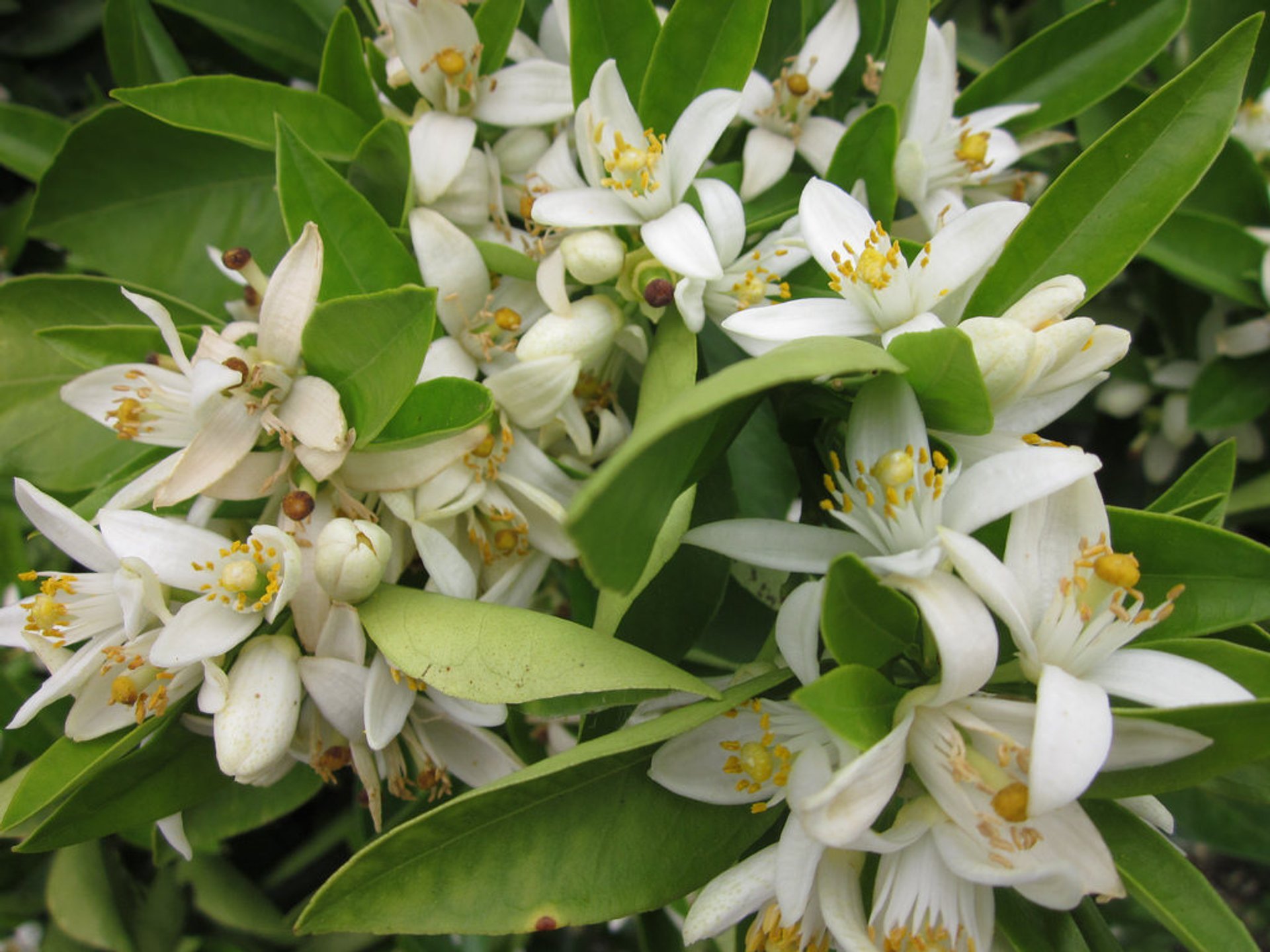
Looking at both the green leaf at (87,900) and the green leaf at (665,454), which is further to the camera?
the green leaf at (87,900)

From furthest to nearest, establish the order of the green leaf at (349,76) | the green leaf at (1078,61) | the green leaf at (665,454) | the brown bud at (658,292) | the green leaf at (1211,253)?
1. the green leaf at (1211,253)
2. the green leaf at (1078,61)
3. the green leaf at (349,76)
4. the brown bud at (658,292)
5. the green leaf at (665,454)

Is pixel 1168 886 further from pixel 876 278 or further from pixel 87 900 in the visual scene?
pixel 87 900

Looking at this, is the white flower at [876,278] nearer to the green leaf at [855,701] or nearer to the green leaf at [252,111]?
the green leaf at [855,701]

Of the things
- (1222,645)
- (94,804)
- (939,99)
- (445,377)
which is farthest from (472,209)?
(1222,645)

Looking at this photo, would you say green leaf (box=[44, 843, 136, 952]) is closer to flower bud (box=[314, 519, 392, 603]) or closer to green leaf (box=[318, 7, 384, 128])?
flower bud (box=[314, 519, 392, 603])

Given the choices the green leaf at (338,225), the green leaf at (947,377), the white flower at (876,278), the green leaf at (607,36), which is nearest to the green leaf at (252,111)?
the green leaf at (338,225)

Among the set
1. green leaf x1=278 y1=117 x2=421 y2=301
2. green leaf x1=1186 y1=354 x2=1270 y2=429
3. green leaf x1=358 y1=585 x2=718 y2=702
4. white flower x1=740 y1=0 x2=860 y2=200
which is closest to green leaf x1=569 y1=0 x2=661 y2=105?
white flower x1=740 y1=0 x2=860 y2=200
